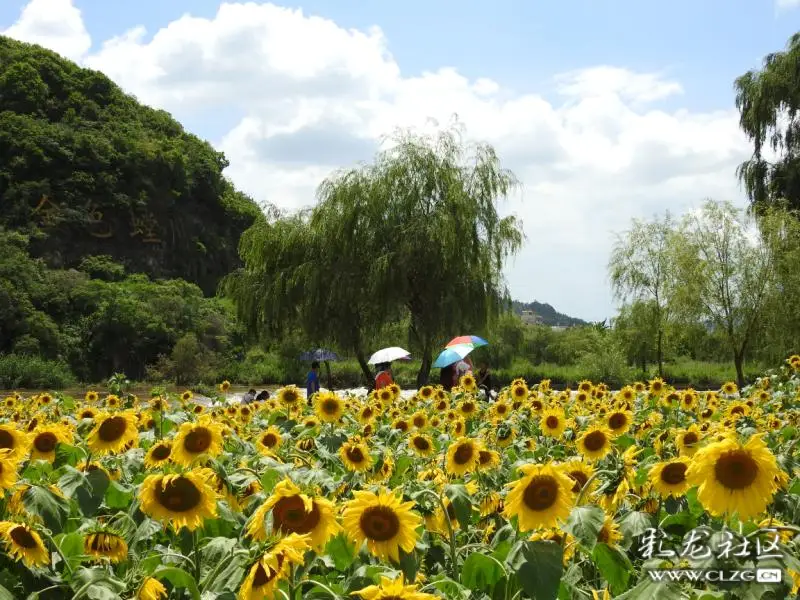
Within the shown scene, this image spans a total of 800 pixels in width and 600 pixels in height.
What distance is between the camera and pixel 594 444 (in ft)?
9.75

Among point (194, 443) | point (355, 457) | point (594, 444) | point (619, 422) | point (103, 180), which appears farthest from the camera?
point (103, 180)

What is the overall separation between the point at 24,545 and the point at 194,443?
88cm

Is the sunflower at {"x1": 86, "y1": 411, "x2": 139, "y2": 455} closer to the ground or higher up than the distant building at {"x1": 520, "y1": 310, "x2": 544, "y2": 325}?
closer to the ground

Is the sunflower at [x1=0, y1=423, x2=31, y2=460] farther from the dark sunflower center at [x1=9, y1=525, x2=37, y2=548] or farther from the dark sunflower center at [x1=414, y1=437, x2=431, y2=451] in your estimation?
the dark sunflower center at [x1=414, y1=437, x2=431, y2=451]

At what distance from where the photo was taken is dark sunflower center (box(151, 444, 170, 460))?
2480 mm

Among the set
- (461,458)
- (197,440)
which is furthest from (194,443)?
(461,458)

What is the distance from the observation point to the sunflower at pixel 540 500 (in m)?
1.85

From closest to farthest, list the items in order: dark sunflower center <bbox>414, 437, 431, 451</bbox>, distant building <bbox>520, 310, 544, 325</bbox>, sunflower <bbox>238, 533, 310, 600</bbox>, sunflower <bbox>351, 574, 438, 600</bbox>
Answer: sunflower <bbox>351, 574, 438, 600</bbox> < sunflower <bbox>238, 533, 310, 600</bbox> < dark sunflower center <bbox>414, 437, 431, 451</bbox> < distant building <bbox>520, 310, 544, 325</bbox>

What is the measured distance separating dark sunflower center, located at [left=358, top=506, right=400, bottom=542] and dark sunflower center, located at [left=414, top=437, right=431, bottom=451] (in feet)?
5.40

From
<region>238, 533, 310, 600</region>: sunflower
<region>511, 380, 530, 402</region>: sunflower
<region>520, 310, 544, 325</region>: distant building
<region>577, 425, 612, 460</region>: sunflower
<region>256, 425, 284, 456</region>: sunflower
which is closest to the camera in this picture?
<region>238, 533, 310, 600</region>: sunflower

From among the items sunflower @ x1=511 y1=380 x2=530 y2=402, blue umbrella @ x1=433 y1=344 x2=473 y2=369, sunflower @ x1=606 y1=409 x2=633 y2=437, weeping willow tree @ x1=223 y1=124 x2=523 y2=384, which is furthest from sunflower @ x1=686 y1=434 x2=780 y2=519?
weeping willow tree @ x1=223 y1=124 x2=523 y2=384

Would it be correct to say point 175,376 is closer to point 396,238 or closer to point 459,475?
point 396,238

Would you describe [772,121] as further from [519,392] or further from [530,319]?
[530,319]

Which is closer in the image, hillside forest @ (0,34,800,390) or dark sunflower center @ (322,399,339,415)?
dark sunflower center @ (322,399,339,415)
